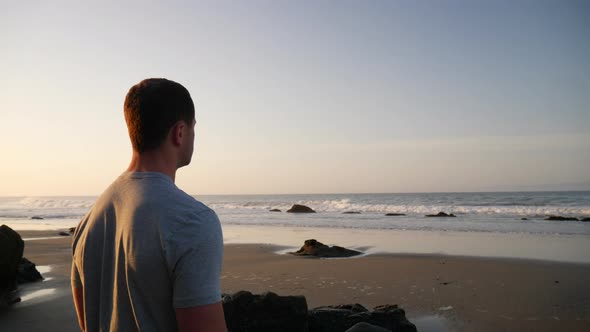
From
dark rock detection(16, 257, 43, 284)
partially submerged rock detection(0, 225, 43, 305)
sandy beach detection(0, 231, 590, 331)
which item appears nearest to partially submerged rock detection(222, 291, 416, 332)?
sandy beach detection(0, 231, 590, 331)

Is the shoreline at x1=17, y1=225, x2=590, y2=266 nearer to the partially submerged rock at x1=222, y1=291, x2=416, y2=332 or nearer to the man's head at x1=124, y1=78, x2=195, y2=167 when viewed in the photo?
the partially submerged rock at x1=222, y1=291, x2=416, y2=332

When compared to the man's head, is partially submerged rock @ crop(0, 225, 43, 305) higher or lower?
lower

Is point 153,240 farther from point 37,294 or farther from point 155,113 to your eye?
point 37,294

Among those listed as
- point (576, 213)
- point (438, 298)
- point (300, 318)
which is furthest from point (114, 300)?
point (576, 213)

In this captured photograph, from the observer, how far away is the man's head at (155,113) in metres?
1.66

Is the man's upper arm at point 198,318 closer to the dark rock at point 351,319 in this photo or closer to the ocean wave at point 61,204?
the dark rock at point 351,319

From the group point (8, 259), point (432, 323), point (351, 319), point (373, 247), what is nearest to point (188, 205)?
point (351, 319)

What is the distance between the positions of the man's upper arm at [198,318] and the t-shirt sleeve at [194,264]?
0.02m

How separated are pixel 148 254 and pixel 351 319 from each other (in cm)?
440

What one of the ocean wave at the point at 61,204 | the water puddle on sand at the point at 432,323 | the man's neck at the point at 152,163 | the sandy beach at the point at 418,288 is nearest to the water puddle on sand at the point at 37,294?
the sandy beach at the point at 418,288

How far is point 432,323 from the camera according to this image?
6.61 meters

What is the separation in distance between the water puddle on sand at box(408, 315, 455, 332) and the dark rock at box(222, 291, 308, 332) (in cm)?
222

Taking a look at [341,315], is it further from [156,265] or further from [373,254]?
[373,254]

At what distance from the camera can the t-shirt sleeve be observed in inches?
56.7
